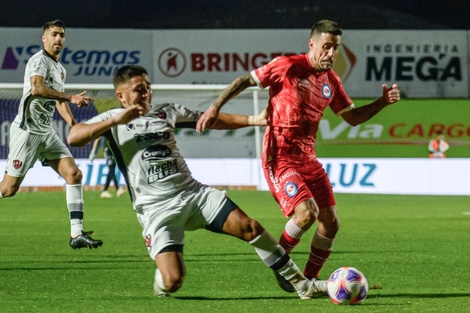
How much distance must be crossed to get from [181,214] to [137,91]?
89 cm

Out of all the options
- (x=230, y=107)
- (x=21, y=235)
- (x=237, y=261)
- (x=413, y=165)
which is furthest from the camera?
(x=230, y=107)

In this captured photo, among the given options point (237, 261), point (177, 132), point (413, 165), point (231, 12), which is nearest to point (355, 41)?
point (231, 12)

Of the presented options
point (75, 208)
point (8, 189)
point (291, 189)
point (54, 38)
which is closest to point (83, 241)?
point (75, 208)

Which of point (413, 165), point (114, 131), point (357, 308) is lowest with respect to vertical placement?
point (413, 165)

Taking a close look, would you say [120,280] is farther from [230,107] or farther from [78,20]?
[78,20]

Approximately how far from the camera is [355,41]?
3141cm

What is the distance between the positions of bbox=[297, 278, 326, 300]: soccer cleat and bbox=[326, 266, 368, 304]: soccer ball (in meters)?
0.18

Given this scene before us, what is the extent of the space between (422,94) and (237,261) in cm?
2291

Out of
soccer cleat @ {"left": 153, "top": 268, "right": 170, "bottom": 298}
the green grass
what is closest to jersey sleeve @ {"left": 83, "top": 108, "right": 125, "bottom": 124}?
soccer cleat @ {"left": 153, "top": 268, "right": 170, "bottom": 298}

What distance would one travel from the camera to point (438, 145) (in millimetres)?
29484

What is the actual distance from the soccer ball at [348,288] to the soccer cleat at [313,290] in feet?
0.58

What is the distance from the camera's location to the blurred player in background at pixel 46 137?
10.2 m

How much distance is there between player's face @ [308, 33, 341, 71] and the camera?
24.8 feet

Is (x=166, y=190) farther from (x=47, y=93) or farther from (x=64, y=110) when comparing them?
(x=64, y=110)
